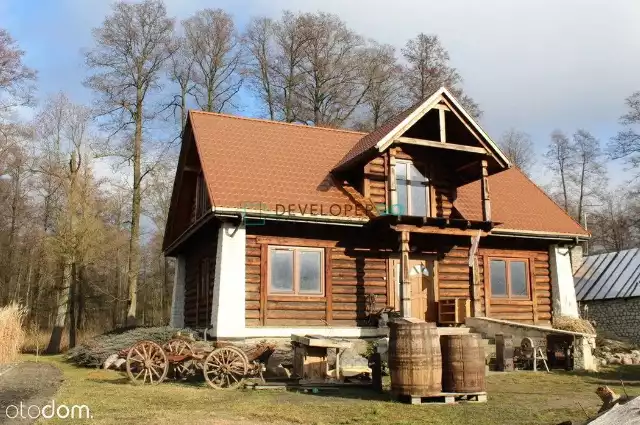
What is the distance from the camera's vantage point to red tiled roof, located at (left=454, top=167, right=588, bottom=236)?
779 inches

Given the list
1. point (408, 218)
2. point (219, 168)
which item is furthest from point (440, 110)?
point (219, 168)

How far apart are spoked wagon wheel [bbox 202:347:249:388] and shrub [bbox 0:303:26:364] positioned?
6668 millimetres

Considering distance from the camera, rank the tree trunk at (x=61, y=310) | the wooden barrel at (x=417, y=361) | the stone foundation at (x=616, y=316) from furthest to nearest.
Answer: the tree trunk at (x=61, y=310) → the stone foundation at (x=616, y=316) → the wooden barrel at (x=417, y=361)

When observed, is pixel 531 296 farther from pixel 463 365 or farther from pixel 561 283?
pixel 463 365

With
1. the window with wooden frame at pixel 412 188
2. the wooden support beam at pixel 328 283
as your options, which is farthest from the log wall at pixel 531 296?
the wooden support beam at pixel 328 283

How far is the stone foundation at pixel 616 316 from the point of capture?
90.7ft

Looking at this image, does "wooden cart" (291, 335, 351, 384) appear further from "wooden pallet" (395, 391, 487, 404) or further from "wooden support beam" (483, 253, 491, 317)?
"wooden support beam" (483, 253, 491, 317)

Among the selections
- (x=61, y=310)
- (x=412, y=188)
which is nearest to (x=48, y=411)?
(x=412, y=188)

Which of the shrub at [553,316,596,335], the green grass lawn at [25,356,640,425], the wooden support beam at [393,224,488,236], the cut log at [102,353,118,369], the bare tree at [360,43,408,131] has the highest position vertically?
the bare tree at [360,43,408,131]

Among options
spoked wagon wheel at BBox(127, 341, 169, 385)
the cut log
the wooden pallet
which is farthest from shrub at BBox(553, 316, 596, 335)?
the cut log

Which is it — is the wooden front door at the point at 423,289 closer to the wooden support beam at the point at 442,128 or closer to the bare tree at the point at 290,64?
the wooden support beam at the point at 442,128

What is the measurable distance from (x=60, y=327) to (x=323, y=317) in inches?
649

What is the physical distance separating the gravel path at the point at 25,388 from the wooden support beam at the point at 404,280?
8443 millimetres

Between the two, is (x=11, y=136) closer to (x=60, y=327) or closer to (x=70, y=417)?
(x=60, y=327)
